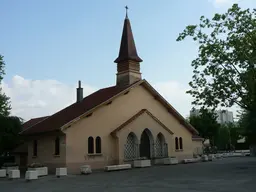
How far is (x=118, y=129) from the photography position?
27.6m

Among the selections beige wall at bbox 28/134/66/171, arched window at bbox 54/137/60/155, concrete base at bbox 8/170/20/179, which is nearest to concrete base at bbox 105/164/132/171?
beige wall at bbox 28/134/66/171

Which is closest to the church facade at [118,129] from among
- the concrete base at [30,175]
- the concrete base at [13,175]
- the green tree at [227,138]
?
the concrete base at [13,175]

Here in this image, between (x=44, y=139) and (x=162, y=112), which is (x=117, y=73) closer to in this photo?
(x=162, y=112)

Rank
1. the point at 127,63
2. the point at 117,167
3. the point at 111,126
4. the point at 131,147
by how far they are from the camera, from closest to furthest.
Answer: the point at 117,167 → the point at 111,126 → the point at 131,147 → the point at 127,63

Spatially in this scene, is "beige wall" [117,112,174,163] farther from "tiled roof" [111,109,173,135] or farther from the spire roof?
the spire roof

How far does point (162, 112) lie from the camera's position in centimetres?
3406

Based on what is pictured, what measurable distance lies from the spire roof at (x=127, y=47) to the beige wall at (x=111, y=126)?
11.1ft

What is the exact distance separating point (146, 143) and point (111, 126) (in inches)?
192

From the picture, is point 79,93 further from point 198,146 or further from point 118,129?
point 198,146

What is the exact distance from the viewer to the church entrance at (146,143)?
3077 centimetres

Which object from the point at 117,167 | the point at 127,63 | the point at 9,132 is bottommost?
the point at 117,167

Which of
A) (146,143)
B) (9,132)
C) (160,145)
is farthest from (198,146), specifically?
(9,132)

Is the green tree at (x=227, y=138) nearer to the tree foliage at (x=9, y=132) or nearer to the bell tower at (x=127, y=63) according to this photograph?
the bell tower at (x=127, y=63)

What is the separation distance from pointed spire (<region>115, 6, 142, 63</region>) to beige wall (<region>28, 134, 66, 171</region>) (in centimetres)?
1124
